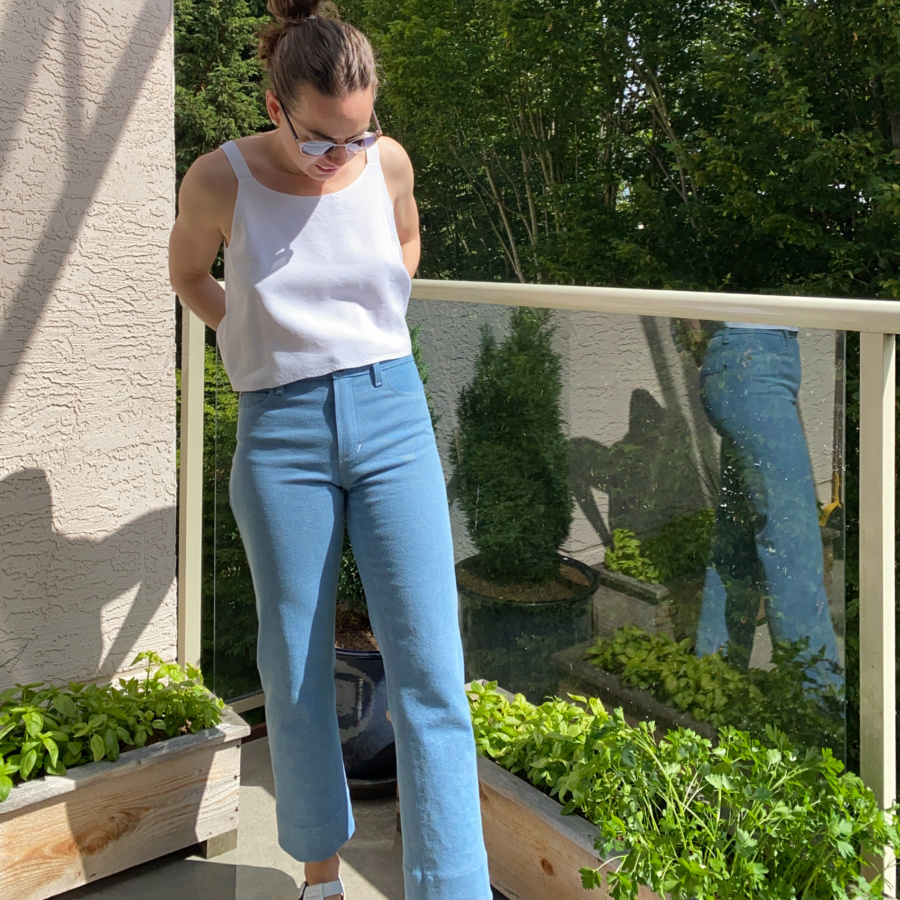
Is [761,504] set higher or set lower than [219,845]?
higher

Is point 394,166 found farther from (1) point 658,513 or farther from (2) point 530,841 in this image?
(2) point 530,841

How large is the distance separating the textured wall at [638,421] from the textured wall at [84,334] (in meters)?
0.91

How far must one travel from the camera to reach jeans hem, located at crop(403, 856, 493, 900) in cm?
158

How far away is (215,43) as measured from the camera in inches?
496

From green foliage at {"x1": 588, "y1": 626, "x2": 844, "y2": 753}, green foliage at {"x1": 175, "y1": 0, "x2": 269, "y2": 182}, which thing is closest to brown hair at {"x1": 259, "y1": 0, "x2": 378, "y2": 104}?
green foliage at {"x1": 588, "y1": 626, "x2": 844, "y2": 753}

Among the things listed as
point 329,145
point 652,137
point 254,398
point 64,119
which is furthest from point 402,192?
point 652,137

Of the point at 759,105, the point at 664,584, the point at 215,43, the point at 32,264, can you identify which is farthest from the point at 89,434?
the point at 215,43

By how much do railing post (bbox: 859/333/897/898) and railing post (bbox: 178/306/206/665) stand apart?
166 cm

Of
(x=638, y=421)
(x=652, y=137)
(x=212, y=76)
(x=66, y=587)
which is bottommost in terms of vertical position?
(x=66, y=587)

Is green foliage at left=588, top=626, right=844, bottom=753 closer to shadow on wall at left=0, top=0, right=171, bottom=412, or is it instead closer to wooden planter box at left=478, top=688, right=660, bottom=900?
wooden planter box at left=478, top=688, right=660, bottom=900

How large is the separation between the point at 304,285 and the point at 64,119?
1.04 m

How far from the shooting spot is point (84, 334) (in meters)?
2.30

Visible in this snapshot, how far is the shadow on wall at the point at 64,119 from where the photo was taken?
2.14 meters

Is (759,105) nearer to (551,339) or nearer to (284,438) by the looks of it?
(551,339)
